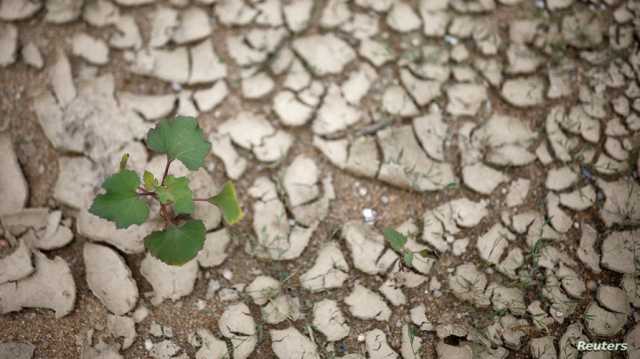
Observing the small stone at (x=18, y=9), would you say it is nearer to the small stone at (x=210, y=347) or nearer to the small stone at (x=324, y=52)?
the small stone at (x=324, y=52)

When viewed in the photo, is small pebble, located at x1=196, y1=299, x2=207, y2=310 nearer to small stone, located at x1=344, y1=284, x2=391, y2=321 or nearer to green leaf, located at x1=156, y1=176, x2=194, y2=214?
green leaf, located at x1=156, y1=176, x2=194, y2=214

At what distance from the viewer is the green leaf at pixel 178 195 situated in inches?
66.6

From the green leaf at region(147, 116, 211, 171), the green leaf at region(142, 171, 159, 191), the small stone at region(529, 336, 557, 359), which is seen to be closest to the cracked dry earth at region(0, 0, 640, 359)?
the small stone at region(529, 336, 557, 359)

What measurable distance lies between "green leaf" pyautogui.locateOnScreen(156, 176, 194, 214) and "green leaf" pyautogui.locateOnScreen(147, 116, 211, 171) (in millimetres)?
68

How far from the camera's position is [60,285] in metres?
1.87

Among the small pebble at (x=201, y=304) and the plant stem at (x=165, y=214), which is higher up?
the plant stem at (x=165, y=214)

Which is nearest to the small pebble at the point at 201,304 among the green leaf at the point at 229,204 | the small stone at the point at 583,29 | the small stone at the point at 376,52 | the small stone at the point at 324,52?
the green leaf at the point at 229,204

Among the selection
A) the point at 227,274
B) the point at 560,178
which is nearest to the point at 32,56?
the point at 227,274

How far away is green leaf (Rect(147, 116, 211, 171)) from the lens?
172cm

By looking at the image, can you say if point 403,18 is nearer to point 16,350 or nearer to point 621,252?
point 621,252

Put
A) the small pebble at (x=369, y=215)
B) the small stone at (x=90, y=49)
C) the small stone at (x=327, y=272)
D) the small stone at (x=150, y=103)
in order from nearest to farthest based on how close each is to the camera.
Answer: the small stone at (x=327, y=272) < the small pebble at (x=369, y=215) < the small stone at (x=150, y=103) < the small stone at (x=90, y=49)

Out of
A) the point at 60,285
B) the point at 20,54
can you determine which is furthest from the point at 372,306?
the point at 20,54

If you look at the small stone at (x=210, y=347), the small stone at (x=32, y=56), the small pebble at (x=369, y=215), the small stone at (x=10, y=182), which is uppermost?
the small stone at (x=32, y=56)

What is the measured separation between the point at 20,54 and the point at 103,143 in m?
0.60
